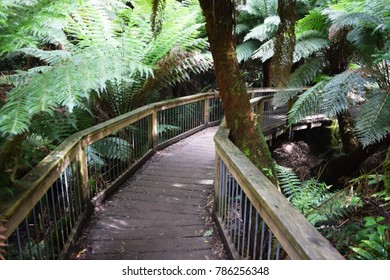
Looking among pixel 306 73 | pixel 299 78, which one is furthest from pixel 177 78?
pixel 306 73

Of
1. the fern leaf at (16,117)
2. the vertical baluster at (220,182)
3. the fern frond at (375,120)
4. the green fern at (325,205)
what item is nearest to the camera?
the fern leaf at (16,117)

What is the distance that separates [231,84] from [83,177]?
1683mm

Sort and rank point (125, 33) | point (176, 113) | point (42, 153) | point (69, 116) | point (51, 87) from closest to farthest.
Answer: point (51, 87)
point (42, 153)
point (69, 116)
point (125, 33)
point (176, 113)

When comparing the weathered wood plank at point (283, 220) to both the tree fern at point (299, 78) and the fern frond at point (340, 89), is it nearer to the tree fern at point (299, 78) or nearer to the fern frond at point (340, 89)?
the fern frond at point (340, 89)

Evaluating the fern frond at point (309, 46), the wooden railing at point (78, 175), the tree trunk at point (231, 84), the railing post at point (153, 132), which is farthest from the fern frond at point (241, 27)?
the tree trunk at point (231, 84)

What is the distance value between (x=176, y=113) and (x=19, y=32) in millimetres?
4114

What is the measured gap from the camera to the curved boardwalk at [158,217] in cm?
259

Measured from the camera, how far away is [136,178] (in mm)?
4188

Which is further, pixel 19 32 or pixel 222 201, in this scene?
pixel 222 201

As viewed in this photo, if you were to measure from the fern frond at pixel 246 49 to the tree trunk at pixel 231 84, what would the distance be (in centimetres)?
453

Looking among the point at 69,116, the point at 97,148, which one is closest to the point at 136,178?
the point at 97,148

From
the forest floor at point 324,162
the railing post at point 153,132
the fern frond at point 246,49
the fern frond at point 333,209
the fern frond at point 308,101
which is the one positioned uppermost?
the fern frond at point 246,49

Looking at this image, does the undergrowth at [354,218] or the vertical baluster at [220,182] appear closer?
the undergrowth at [354,218]

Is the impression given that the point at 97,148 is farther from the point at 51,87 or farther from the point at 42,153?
the point at 51,87
